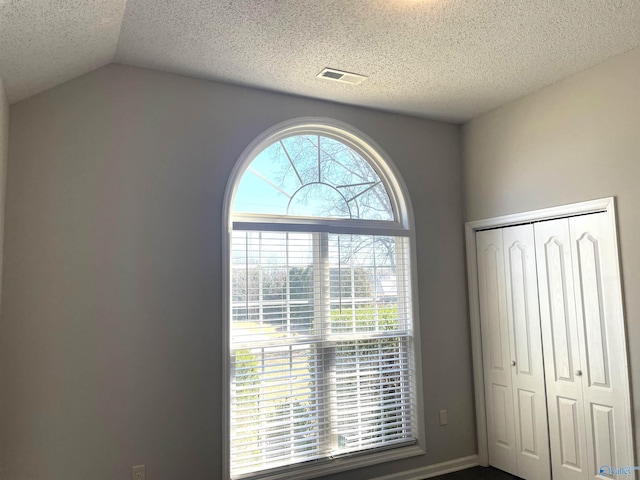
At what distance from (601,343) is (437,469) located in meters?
1.55

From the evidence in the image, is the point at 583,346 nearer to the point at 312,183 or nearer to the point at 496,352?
the point at 496,352

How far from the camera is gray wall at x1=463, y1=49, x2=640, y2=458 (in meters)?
2.61

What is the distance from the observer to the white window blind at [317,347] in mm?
2881

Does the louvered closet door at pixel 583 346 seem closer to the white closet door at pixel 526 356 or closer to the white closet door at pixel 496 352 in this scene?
the white closet door at pixel 526 356

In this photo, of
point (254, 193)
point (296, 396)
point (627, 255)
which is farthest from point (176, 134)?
point (627, 255)

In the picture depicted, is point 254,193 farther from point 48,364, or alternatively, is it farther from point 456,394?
point 456,394

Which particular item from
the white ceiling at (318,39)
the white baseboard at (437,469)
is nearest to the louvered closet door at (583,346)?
the white baseboard at (437,469)

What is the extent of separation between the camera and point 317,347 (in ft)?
10.2

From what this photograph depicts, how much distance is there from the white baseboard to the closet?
168mm

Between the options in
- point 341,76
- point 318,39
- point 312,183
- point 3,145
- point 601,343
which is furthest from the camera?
point 312,183

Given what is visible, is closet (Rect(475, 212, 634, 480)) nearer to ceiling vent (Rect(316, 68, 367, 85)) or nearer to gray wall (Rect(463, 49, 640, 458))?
gray wall (Rect(463, 49, 640, 458))

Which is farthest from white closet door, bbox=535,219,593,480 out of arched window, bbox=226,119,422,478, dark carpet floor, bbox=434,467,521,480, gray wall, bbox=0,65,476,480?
gray wall, bbox=0,65,476,480

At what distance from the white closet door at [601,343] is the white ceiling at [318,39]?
1143mm

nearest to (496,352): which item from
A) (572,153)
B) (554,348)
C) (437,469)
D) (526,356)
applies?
(526,356)
